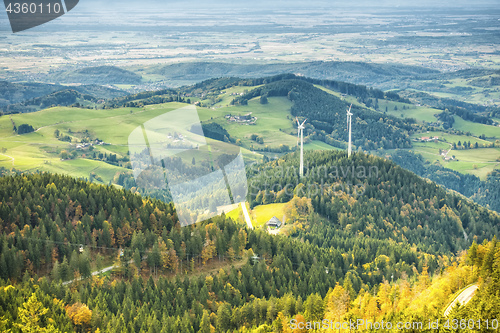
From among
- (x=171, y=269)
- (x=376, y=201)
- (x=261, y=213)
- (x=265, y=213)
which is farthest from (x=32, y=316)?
(x=376, y=201)

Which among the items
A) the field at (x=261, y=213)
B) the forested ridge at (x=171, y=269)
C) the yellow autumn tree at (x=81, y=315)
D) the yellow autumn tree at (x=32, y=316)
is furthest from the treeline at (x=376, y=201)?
the yellow autumn tree at (x=32, y=316)

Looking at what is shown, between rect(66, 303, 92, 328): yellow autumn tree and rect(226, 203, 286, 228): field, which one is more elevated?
rect(66, 303, 92, 328): yellow autumn tree

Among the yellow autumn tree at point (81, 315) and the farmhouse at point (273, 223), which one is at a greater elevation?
the yellow autumn tree at point (81, 315)

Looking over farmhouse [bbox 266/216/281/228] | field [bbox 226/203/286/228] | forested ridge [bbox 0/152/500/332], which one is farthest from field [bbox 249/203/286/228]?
forested ridge [bbox 0/152/500/332]

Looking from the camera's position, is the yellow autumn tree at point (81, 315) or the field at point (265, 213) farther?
the field at point (265, 213)

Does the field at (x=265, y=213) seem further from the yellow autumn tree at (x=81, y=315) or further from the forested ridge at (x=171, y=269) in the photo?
the yellow autumn tree at (x=81, y=315)

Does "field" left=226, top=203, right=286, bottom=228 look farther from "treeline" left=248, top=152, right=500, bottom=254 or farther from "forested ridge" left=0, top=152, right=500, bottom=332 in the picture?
"forested ridge" left=0, top=152, right=500, bottom=332

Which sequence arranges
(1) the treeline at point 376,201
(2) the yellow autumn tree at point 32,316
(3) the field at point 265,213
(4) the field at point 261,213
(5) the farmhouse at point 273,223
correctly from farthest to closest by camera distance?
(1) the treeline at point 376,201 < (3) the field at point 265,213 < (4) the field at point 261,213 < (5) the farmhouse at point 273,223 < (2) the yellow autumn tree at point 32,316

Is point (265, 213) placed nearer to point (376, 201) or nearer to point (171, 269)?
A: point (376, 201)
